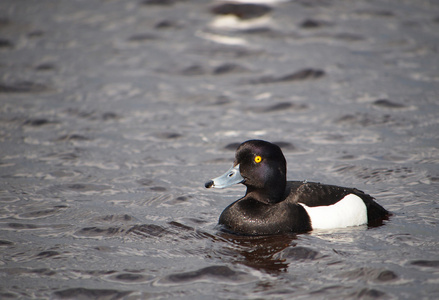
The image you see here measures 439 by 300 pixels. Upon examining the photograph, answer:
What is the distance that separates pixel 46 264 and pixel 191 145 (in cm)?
389

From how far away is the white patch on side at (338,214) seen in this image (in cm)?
634

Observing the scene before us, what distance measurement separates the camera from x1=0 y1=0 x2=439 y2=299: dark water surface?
5.58 meters

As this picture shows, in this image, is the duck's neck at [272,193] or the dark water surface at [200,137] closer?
the dark water surface at [200,137]

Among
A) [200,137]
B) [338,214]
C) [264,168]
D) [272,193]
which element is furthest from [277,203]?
[200,137]

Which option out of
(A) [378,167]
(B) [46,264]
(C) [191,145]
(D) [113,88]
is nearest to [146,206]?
(B) [46,264]

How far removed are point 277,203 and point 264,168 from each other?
1.28 ft

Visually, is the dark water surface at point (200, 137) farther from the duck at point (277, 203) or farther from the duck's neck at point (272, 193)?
the duck's neck at point (272, 193)

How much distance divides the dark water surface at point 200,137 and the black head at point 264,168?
516mm

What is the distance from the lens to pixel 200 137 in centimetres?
959

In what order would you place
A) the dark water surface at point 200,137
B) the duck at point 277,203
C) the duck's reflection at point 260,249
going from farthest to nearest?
the duck at point 277,203 → the duck's reflection at point 260,249 → the dark water surface at point 200,137

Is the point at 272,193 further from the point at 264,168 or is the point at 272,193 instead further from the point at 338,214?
the point at 338,214

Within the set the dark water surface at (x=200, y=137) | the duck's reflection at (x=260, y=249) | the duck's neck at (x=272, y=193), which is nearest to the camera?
the dark water surface at (x=200, y=137)

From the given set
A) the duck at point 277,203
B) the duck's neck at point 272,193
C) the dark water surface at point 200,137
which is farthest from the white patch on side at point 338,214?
the duck's neck at point 272,193

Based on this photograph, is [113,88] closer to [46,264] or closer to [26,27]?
[26,27]
